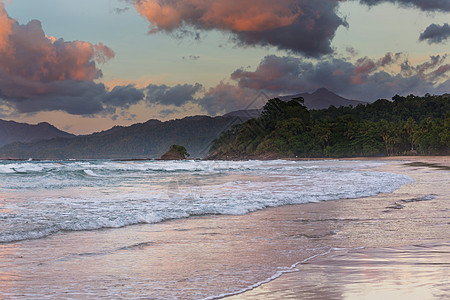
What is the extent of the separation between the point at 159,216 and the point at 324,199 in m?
5.38

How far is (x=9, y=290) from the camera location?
391 cm

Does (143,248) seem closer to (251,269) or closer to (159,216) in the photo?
(251,269)

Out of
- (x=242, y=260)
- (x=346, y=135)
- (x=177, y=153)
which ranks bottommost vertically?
(x=242, y=260)

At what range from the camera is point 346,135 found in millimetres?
122875

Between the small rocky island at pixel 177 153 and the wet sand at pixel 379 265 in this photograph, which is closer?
the wet sand at pixel 379 265

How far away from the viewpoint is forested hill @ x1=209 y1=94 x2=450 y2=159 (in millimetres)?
95231

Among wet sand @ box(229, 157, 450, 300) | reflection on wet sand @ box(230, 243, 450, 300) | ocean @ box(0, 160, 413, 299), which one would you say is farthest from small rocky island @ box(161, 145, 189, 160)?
reflection on wet sand @ box(230, 243, 450, 300)

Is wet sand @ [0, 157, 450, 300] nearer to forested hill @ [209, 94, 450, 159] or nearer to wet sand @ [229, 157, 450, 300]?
wet sand @ [229, 157, 450, 300]

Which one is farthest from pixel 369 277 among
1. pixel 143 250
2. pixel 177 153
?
pixel 177 153

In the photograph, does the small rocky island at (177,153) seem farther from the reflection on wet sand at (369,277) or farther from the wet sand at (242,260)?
the reflection on wet sand at (369,277)

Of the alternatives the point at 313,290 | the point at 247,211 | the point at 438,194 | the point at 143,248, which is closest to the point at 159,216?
the point at 247,211

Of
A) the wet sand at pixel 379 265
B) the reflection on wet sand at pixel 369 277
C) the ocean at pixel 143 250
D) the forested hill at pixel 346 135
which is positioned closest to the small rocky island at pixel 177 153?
the forested hill at pixel 346 135

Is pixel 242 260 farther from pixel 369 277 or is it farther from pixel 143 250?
pixel 369 277

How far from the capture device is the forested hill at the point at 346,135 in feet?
312
